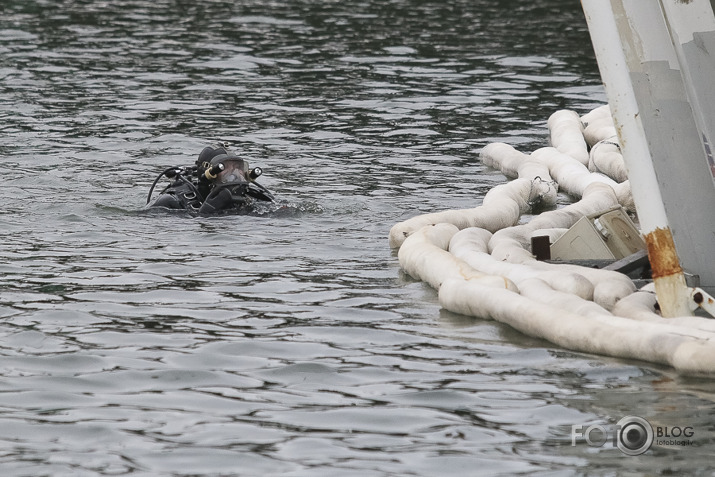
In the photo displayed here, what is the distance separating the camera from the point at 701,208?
344 inches

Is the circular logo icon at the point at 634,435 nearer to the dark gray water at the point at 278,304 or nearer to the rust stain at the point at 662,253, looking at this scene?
the dark gray water at the point at 278,304

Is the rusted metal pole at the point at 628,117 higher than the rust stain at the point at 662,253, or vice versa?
the rusted metal pole at the point at 628,117

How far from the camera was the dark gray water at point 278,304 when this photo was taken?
21.7 ft

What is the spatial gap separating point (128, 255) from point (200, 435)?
4347mm

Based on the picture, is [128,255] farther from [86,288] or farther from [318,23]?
[318,23]

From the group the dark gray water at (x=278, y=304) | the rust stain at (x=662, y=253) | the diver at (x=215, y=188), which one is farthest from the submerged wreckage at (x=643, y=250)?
the diver at (x=215, y=188)

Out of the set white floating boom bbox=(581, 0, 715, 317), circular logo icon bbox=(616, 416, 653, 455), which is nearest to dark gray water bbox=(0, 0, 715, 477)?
circular logo icon bbox=(616, 416, 653, 455)

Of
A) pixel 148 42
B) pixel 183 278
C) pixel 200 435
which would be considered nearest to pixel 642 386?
pixel 200 435

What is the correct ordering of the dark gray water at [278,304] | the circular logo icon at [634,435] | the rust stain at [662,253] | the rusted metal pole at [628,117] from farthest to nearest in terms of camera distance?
the rusted metal pole at [628,117] < the rust stain at [662,253] < the dark gray water at [278,304] < the circular logo icon at [634,435]

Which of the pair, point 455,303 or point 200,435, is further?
point 455,303

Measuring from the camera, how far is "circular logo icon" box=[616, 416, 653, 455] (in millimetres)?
6461

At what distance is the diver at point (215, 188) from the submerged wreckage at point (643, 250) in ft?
9.46

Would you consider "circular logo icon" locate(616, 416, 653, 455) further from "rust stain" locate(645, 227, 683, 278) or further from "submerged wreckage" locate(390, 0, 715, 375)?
"rust stain" locate(645, 227, 683, 278)

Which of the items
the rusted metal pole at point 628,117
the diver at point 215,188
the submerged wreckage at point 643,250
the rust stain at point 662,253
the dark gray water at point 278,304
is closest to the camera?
the dark gray water at point 278,304
